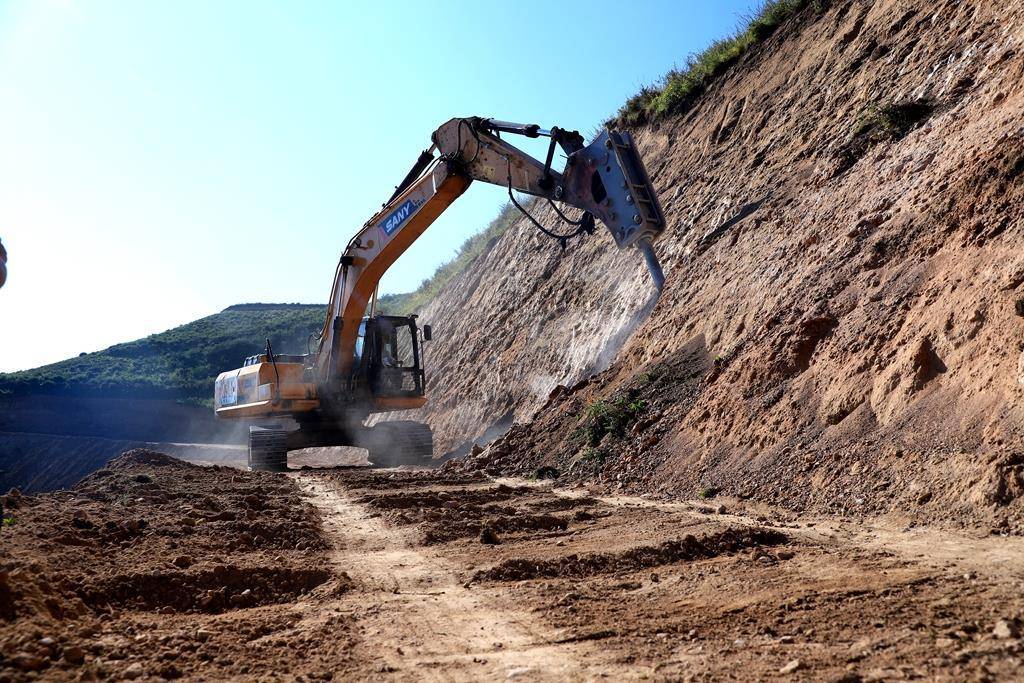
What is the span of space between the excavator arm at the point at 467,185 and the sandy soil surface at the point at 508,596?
5978 millimetres

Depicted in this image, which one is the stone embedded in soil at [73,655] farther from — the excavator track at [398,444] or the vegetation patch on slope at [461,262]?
the vegetation patch on slope at [461,262]

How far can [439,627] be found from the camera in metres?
4.62

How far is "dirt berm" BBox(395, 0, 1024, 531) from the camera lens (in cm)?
746

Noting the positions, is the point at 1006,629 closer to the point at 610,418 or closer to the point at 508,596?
the point at 508,596

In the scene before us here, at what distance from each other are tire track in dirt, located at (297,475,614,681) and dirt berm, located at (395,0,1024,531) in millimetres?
3567

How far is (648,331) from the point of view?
556 inches

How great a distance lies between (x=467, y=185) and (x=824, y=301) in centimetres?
716

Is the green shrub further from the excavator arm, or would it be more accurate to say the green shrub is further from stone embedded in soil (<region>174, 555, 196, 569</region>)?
stone embedded in soil (<region>174, 555, 196, 569</region>)

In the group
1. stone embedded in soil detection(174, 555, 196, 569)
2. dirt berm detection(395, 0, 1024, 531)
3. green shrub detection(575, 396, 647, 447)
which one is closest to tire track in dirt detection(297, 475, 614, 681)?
stone embedded in soil detection(174, 555, 196, 569)

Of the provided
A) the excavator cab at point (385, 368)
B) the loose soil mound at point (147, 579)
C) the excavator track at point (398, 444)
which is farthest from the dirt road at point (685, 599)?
the excavator track at point (398, 444)

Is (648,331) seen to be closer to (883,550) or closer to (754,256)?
(754,256)

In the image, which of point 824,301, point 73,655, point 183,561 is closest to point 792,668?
point 73,655

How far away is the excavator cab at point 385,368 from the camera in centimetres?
1711

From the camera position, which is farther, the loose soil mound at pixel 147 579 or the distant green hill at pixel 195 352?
the distant green hill at pixel 195 352
